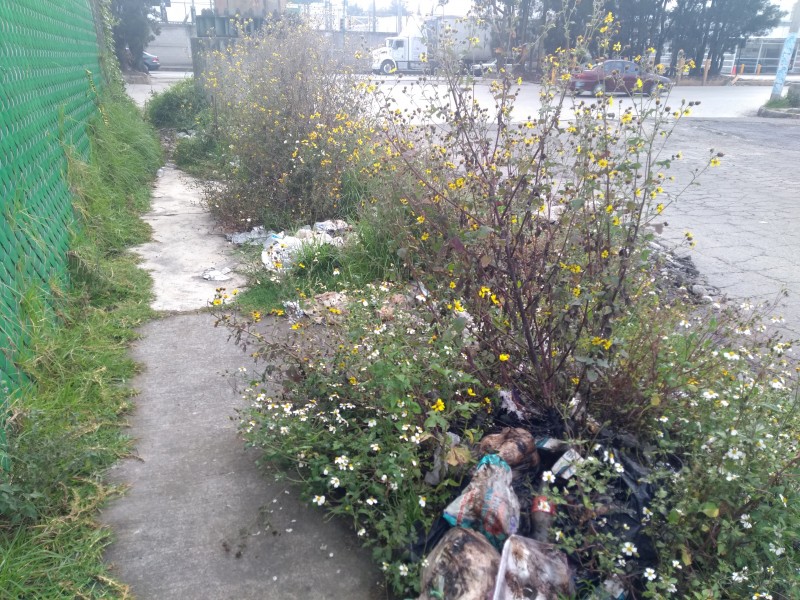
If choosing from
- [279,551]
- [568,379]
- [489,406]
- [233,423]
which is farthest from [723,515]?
[233,423]

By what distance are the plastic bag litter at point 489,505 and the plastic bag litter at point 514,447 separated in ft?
0.35

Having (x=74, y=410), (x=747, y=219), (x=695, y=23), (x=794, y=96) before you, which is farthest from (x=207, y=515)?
(x=695, y=23)

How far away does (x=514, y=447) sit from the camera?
95.3 inches

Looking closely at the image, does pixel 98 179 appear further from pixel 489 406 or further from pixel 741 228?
pixel 741 228

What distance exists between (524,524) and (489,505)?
0.57 feet

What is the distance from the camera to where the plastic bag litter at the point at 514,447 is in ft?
7.91

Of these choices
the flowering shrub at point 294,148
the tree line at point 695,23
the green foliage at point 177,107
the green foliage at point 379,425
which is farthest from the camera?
the tree line at point 695,23

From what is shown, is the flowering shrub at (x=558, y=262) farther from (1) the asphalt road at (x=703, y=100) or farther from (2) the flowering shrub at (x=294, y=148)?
(1) the asphalt road at (x=703, y=100)

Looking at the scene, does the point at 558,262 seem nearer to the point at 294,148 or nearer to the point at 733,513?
the point at 733,513

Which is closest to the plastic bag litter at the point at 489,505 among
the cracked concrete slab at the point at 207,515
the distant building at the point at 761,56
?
the cracked concrete slab at the point at 207,515

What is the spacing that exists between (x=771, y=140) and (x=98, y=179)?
44.5 feet

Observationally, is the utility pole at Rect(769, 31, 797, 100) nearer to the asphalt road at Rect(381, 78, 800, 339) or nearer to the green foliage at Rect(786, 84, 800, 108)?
the green foliage at Rect(786, 84, 800, 108)

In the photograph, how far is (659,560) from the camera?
81.8 inches

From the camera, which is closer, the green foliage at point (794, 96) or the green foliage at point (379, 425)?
the green foliage at point (379, 425)
